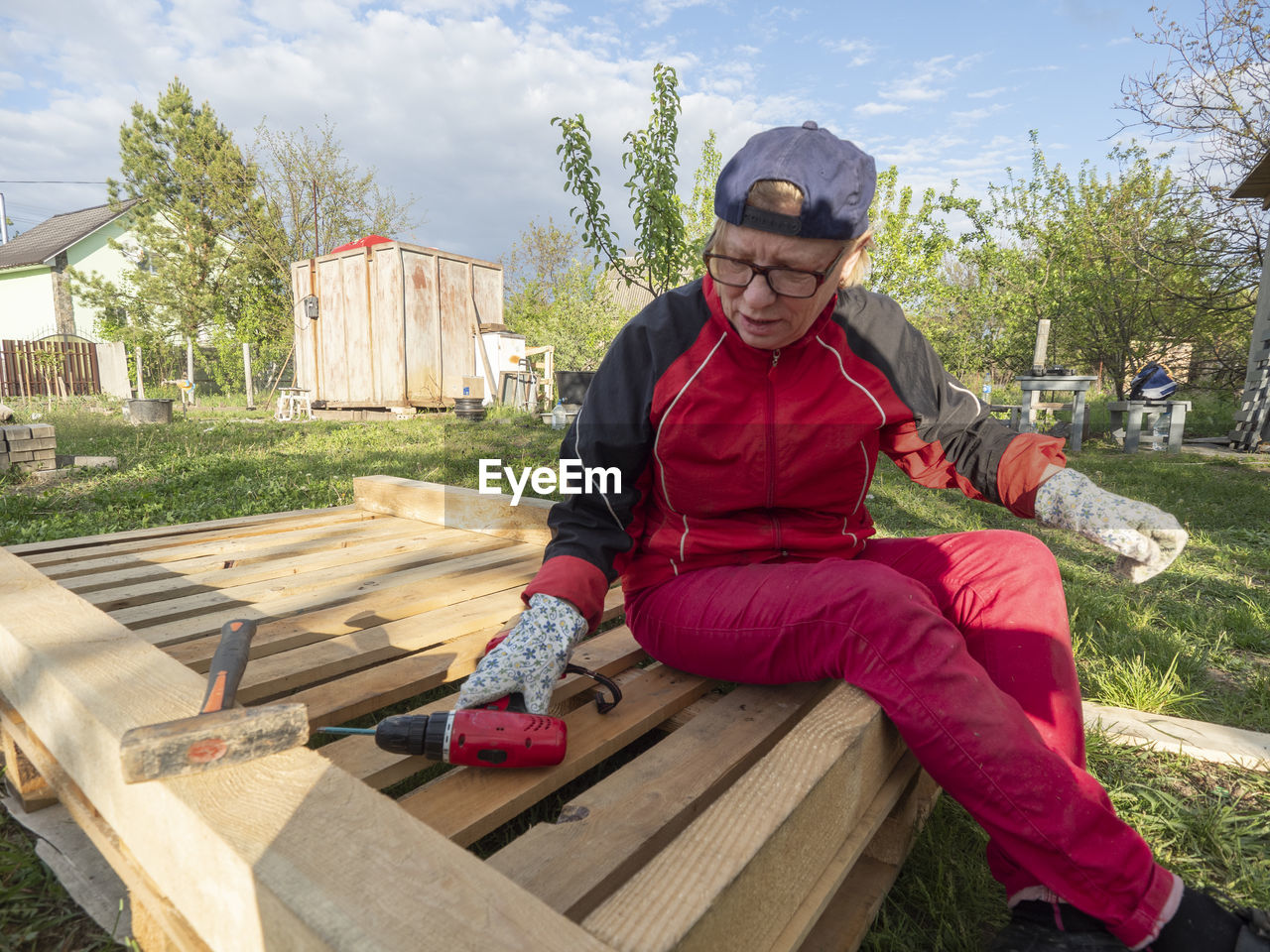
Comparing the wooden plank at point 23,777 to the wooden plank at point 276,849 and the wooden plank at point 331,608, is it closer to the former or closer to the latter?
the wooden plank at point 331,608

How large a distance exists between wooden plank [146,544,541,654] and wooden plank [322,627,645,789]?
0.38m

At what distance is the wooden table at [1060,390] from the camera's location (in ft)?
27.0

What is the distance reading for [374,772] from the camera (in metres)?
1.24

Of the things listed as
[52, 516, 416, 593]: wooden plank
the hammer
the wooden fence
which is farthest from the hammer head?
the wooden fence

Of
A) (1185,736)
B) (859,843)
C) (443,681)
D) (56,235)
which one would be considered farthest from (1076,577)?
(56,235)

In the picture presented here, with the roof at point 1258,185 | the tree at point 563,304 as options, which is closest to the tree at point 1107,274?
the roof at point 1258,185

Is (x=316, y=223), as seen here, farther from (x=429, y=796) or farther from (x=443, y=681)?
(x=429, y=796)

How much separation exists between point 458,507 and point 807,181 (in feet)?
7.47

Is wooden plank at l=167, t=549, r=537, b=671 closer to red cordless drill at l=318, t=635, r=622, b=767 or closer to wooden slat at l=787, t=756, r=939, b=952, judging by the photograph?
red cordless drill at l=318, t=635, r=622, b=767

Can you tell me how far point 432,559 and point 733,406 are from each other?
162cm

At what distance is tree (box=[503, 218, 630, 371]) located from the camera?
53.7ft

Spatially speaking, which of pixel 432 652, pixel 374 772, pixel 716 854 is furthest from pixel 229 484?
pixel 716 854

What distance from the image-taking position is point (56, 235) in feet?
86.9

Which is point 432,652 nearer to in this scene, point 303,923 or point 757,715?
point 757,715
